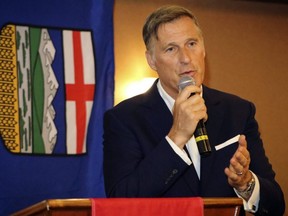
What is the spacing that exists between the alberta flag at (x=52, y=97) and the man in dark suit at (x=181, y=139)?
2.09 meters

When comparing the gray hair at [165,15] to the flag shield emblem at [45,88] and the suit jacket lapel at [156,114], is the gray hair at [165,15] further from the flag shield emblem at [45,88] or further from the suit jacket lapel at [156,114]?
the flag shield emblem at [45,88]

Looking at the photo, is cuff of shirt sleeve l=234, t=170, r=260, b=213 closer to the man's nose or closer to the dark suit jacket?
the dark suit jacket

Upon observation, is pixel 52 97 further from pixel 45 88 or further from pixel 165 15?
pixel 165 15

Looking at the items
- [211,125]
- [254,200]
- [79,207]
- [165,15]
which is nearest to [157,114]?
[211,125]

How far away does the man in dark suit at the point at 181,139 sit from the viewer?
2.51m

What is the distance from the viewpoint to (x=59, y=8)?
5.21 meters

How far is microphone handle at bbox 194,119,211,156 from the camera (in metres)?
2.43

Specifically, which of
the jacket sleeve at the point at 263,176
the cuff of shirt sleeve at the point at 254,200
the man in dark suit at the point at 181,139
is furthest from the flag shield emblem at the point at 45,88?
the cuff of shirt sleeve at the point at 254,200

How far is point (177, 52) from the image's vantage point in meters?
2.92

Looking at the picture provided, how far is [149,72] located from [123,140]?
10.6 ft

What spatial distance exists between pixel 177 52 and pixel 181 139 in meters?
0.53

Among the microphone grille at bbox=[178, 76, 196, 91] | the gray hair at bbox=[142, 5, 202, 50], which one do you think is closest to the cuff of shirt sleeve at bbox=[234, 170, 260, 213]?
the microphone grille at bbox=[178, 76, 196, 91]

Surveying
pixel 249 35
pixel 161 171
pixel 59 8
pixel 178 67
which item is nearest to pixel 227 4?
pixel 249 35

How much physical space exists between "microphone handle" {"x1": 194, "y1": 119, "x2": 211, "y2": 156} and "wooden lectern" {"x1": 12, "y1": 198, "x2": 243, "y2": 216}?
321 millimetres
